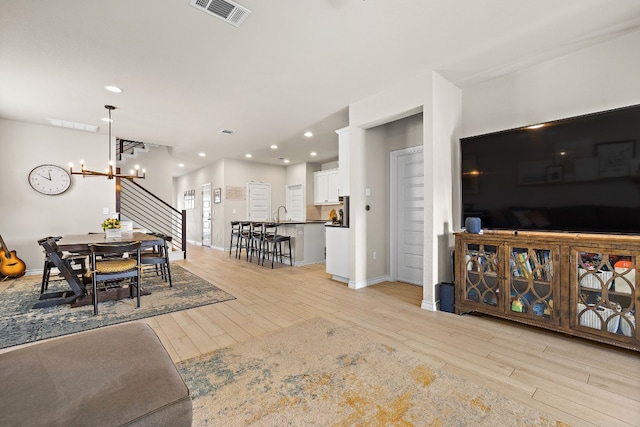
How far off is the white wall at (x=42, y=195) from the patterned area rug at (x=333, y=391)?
5148 millimetres

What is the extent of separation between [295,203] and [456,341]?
23.6 ft

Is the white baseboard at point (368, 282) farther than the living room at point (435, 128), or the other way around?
the white baseboard at point (368, 282)

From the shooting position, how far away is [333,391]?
1.82 meters

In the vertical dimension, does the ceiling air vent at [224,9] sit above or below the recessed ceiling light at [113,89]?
below

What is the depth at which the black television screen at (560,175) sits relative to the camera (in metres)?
2.38

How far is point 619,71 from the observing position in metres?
2.66

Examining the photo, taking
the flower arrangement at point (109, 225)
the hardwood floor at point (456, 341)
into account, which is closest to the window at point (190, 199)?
the flower arrangement at point (109, 225)

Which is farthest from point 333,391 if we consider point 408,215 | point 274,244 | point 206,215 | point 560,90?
point 206,215

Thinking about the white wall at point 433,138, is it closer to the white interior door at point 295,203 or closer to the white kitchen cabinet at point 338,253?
the white kitchen cabinet at point 338,253

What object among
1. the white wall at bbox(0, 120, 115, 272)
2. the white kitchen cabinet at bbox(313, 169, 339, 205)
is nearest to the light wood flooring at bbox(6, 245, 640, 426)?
the white wall at bbox(0, 120, 115, 272)

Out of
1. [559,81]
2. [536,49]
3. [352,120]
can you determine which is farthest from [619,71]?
[352,120]

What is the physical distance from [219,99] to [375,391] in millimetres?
4021

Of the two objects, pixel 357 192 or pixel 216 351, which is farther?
pixel 357 192

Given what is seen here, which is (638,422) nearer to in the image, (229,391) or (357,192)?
(229,391)
